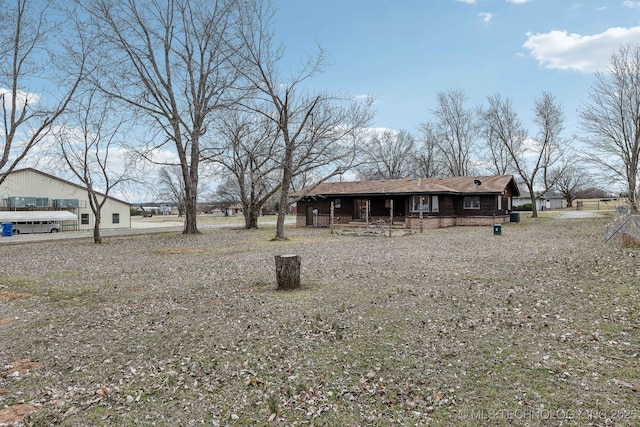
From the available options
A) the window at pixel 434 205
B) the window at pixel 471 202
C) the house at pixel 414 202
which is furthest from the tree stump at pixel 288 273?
the window at pixel 471 202

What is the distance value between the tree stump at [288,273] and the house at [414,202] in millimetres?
18275

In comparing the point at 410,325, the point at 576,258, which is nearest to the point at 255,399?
the point at 410,325

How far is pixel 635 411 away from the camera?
11.4ft

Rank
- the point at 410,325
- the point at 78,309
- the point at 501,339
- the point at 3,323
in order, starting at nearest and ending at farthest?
the point at 501,339 < the point at 410,325 < the point at 3,323 < the point at 78,309

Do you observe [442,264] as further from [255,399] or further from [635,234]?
[255,399]

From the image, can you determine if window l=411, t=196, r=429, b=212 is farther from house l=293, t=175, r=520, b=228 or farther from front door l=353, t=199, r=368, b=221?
front door l=353, t=199, r=368, b=221

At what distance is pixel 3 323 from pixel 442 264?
10.4m

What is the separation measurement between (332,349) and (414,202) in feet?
83.9

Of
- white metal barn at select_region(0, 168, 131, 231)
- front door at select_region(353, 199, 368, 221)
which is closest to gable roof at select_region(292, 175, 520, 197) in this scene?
front door at select_region(353, 199, 368, 221)

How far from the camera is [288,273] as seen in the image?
28.1ft

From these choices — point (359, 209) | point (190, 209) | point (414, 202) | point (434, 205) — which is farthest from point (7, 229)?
point (434, 205)

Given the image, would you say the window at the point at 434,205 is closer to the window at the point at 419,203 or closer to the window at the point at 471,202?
the window at the point at 419,203

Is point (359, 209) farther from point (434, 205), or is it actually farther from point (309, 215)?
point (434, 205)

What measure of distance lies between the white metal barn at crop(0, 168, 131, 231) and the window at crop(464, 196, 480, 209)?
A: 33889 millimetres
